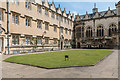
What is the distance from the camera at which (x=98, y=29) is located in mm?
39875

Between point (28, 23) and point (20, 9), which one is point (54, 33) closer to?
point (28, 23)

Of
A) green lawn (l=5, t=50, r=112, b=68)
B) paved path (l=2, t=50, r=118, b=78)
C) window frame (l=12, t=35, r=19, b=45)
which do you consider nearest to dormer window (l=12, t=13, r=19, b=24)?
window frame (l=12, t=35, r=19, b=45)

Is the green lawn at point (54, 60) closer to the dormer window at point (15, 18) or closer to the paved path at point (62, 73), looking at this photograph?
the paved path at point (62, 73)

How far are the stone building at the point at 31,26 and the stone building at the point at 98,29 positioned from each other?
1187 cm

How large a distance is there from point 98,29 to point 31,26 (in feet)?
93.6

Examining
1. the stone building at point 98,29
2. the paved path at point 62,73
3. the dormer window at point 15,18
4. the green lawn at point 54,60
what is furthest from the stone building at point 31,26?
the paved path at point 62,73

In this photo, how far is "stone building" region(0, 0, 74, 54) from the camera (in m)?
17.3

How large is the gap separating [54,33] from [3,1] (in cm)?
1625

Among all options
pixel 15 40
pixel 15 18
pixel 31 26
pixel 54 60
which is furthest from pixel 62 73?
pixel 31 26

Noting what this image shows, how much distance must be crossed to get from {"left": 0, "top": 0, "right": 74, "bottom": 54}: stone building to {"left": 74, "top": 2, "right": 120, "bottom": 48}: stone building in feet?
38.9

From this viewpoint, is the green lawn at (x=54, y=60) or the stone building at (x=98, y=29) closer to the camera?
the green lawn at (x=54, y=60)

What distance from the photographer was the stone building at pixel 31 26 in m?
17.3

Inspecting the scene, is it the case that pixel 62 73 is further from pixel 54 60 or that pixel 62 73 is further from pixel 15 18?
pixel 15 18

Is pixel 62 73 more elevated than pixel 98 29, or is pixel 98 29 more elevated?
pixel 98 29
